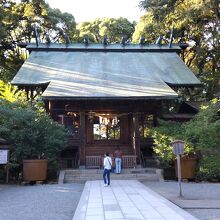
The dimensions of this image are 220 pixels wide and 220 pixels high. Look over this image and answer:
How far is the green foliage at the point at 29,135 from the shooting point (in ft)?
56.9

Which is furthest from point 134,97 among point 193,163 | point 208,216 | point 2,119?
point 208,216

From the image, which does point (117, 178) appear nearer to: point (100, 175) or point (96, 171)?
point (100, 175)

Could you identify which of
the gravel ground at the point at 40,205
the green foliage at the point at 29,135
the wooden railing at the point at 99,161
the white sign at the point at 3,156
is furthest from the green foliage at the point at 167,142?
the white sign at the point at 3,156

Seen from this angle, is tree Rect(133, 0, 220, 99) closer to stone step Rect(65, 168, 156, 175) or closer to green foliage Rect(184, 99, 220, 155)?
green foliage Rect(184, 99, 220, 155)

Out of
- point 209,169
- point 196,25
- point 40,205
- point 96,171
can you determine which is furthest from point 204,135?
point 196,25

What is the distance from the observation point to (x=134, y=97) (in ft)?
63.3

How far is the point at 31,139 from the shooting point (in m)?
17.3

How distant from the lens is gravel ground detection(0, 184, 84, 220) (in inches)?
345

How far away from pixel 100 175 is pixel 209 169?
5.30 m

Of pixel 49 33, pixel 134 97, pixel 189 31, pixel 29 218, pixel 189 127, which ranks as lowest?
pixel 29 218

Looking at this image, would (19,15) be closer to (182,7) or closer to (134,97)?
(182,7)

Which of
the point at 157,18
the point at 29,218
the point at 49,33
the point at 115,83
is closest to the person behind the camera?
the point at 29,218

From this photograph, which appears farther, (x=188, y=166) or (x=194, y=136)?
(x=188, y=166)

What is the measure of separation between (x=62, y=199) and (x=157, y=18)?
18.3 m
